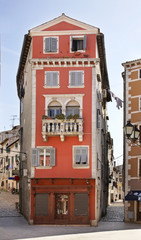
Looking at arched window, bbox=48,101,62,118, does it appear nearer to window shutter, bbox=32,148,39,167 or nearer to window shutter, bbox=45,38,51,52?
window shutter, bbox=32,148,39,167

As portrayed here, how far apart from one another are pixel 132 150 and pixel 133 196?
15.1 feet

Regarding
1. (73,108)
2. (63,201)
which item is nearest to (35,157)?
(63,201)

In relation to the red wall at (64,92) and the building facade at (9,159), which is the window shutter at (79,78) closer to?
the red wall at (64,92)

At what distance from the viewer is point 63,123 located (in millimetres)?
40562

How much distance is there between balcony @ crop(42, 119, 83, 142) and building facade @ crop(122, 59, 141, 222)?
5282mm

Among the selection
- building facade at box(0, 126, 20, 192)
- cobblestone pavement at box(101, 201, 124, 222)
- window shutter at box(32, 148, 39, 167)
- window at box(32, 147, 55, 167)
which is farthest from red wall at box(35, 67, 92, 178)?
building facade at box(0, 126, 20, 192)

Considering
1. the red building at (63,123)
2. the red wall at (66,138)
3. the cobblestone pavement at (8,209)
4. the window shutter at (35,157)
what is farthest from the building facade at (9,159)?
the red wall at (66,138)

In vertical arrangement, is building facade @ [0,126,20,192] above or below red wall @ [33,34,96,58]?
below

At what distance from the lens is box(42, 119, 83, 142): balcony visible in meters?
40.5

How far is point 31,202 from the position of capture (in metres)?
40.6

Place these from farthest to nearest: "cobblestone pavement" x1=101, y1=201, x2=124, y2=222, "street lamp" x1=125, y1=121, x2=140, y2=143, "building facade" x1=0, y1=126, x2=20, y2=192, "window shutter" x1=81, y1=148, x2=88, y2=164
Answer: "building facade" x1=0, y1=126, x2=20, y2=192 → "cobblestone pavement" x1=101, y1=201, x2=124, y2=222 → "window shutter" x1=81, y1=148, x2=88, y2=164 → "street lamp" x1=125, y1=121, x2=140, y2=143

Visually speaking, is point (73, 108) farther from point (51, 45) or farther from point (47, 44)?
point (47, 44)

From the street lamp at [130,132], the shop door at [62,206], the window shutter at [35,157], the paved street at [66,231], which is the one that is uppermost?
the street lamp at [130,132]

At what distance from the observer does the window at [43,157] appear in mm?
40969
